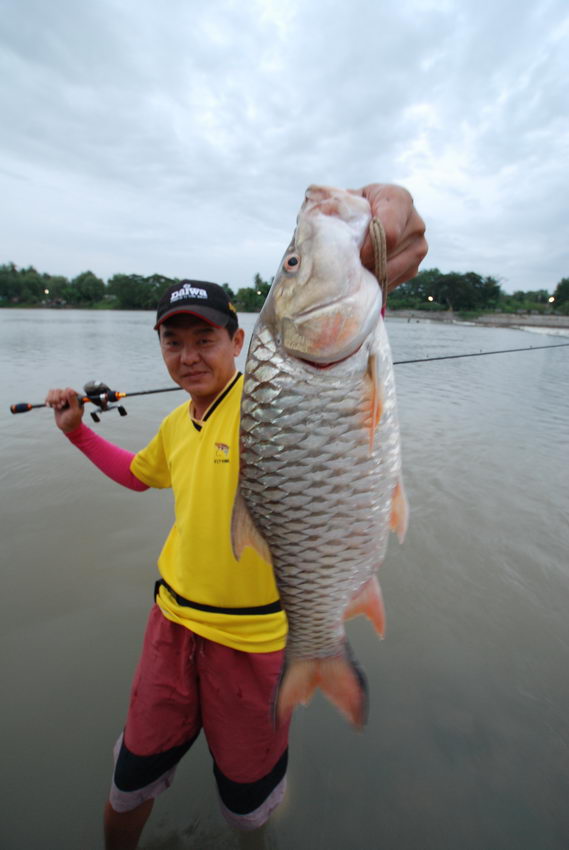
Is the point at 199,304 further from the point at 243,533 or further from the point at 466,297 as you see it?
the point at 466,297

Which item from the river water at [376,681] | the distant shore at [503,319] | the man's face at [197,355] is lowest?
the river water at [376,681]

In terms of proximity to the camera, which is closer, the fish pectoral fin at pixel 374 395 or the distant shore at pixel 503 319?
the fish pectoral fin at pixel 374 395

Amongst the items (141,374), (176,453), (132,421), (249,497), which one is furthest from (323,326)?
(141,374)

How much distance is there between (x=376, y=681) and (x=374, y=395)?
2.37 meters

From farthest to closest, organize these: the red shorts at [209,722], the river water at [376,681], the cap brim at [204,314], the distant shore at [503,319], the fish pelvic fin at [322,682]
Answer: the distant shore at [503,319] < the river water at [376,681] < the cap brim at [204,314] < the red shorts at [209,722] < the fish pelvic fin at [322,682]

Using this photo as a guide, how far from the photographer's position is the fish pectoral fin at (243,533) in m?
1.33

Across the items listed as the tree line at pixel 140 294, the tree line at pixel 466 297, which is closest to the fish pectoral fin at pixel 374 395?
the tree line at pixel 140 294

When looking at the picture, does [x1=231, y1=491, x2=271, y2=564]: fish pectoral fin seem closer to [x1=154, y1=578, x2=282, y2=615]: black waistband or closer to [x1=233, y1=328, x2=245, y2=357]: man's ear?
[x1=154, y1=578, x2=282, y2=615]: black waistband

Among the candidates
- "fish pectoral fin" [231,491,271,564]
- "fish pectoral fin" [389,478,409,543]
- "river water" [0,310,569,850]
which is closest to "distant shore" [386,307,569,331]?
"river water" [0,310,569,850]

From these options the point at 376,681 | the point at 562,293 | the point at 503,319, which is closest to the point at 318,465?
the point at 376,681

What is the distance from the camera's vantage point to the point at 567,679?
8.77 feet

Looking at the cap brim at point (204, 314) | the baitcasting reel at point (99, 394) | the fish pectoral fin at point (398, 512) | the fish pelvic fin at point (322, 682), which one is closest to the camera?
the fish pectoral fin at point (398, 512)

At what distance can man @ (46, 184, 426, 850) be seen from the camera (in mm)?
1644

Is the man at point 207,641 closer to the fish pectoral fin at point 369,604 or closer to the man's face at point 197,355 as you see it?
the man's face at point 197,355
